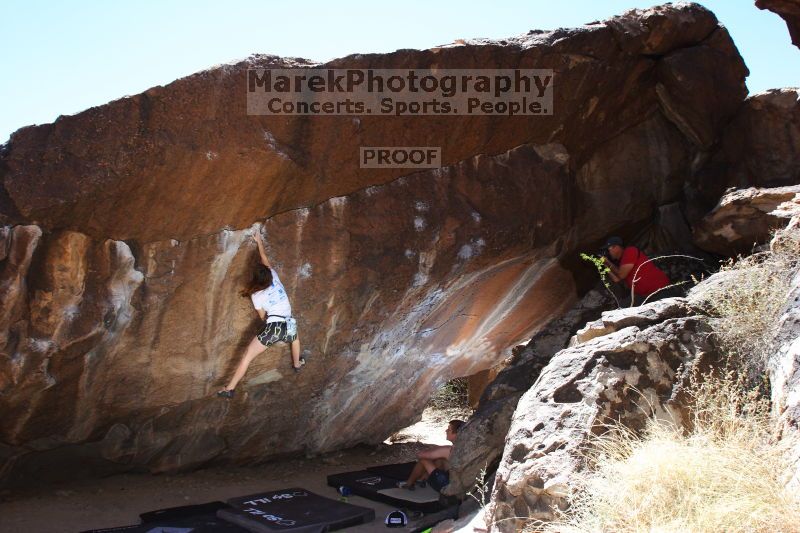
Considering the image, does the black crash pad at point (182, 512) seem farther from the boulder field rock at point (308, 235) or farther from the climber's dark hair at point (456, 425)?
the climber's dark hair at point (456, 425)

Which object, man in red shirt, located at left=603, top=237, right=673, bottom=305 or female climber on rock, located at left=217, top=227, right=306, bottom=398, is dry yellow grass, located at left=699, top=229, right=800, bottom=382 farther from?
female climber on rock, located at left=217, top=227, right=306, bottom=398

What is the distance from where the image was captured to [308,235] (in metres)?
5.03

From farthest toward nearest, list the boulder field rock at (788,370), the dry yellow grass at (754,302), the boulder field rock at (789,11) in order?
1. the boulder field rock at (789,11)
2. the dry yellow grass at (754,302)
3. the boulder field rock at (788,370)

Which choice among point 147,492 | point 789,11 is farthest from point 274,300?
point 789,11

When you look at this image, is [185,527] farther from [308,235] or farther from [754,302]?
[754,302]

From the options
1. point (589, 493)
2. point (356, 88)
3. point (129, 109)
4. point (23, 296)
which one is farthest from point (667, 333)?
point (23, 296)

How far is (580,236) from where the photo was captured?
6.10 metres

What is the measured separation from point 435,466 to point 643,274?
1932 millimetres

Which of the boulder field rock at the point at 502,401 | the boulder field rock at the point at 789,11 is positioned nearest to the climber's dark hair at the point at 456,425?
the boulder field rock at the point at 502,401

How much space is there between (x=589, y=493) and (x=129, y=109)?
10.0 ft

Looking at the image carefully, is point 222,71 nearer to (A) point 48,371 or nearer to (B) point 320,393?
(A) point 48,371

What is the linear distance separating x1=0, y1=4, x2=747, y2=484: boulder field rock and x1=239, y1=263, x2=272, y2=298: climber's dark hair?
3.6 inches

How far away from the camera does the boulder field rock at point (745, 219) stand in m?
5.12

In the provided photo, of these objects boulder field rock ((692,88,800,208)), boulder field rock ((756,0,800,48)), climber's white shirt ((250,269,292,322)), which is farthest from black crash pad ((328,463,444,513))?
boulder field rock ((756,0,800,48))
